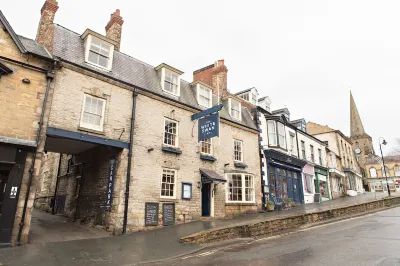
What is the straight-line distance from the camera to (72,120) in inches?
447

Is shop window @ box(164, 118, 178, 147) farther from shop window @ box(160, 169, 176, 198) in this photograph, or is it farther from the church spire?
the church spire

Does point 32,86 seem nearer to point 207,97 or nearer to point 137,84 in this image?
point 137,84

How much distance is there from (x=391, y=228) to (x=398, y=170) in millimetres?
71300

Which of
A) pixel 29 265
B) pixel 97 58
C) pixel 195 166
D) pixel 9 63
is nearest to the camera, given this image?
pixel 29 265

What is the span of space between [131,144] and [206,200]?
6300 millimetres

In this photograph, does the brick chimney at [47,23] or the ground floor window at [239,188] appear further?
the ground floor window at [239,188]

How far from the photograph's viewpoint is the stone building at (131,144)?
1191cm

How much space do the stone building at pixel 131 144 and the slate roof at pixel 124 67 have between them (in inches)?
2.2

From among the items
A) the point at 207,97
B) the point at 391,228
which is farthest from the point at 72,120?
the point at 391,228

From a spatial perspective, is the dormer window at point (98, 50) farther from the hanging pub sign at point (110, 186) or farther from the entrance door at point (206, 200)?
the entrance door at point (206, 200)

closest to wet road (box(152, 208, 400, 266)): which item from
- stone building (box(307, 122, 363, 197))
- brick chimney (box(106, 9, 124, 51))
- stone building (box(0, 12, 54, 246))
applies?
stone building (box(0, 12, 54, 246))

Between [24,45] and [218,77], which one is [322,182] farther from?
[24,45]

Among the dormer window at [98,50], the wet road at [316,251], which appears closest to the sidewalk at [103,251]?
the wet road at [316,251]

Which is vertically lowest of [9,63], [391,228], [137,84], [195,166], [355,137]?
[391,228]
